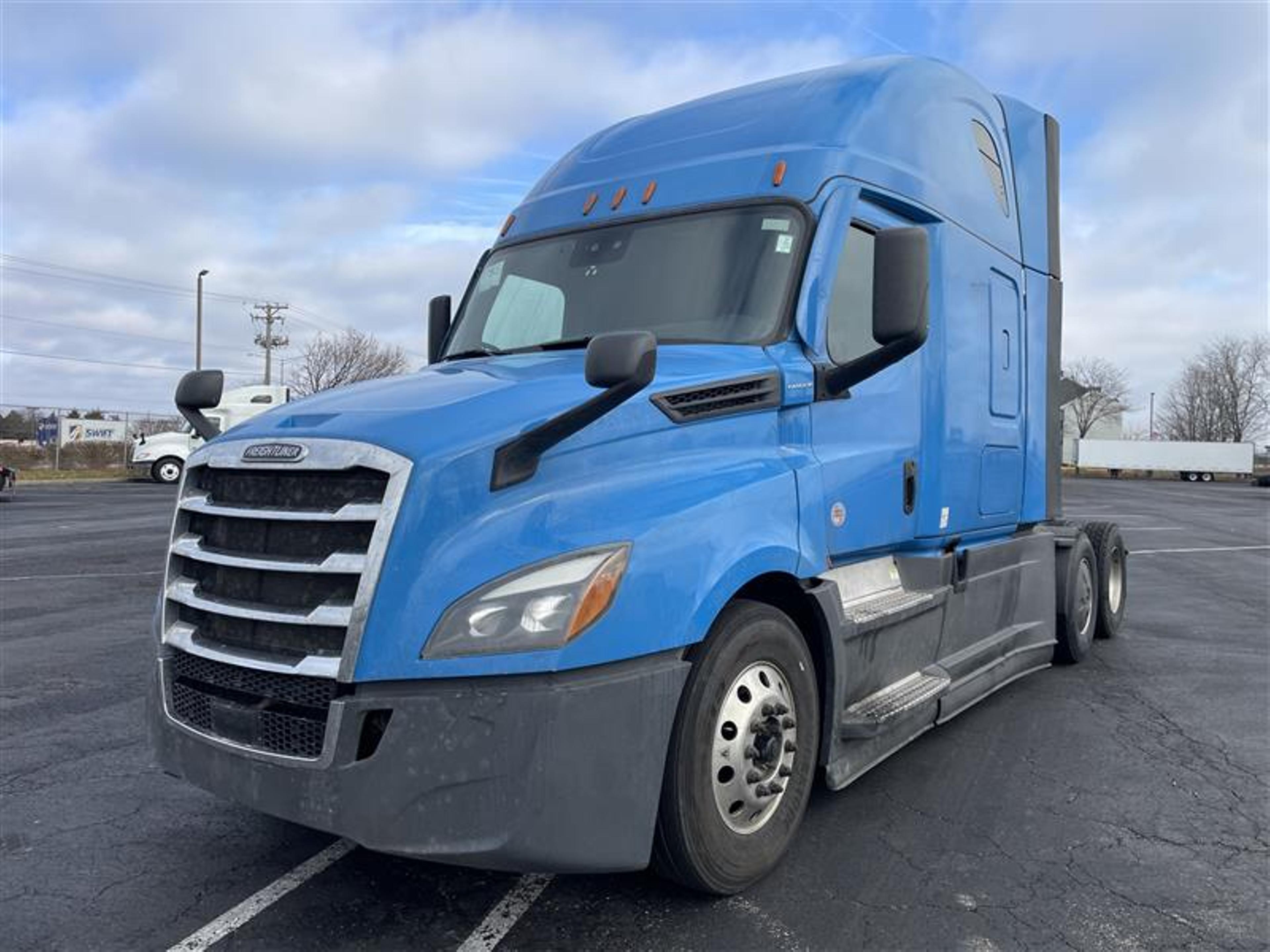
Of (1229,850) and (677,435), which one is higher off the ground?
(677,435)

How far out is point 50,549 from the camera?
13.6m

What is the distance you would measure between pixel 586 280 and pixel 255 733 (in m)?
2.40

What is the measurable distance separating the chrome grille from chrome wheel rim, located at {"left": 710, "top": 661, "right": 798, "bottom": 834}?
126cm

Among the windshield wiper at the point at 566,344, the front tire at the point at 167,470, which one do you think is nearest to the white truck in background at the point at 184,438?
the front tire at the point at 167,470

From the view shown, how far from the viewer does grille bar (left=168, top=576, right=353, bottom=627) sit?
111 inches

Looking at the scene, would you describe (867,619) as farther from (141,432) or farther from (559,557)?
(141,432)

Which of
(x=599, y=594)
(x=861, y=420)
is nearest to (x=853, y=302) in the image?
(x=861, y=420)

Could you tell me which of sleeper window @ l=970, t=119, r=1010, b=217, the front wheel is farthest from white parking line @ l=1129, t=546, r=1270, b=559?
the front wheel

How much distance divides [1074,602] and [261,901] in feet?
19.2

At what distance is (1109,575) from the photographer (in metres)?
8.02

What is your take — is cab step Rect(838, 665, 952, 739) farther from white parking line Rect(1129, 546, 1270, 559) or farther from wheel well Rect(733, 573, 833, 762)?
white parking line Rect(1129, 546, 1270, 559)

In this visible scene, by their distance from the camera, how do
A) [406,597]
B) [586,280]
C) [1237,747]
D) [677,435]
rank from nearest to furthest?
[406,597] → [677,435] → [586,280] → [1237,747]

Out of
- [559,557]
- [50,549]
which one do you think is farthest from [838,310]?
[50,549]

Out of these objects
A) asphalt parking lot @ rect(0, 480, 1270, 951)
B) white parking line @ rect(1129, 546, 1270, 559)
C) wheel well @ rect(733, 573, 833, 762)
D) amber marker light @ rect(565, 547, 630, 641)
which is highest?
amber marker light @ rect(565, 547, 630, 641)
